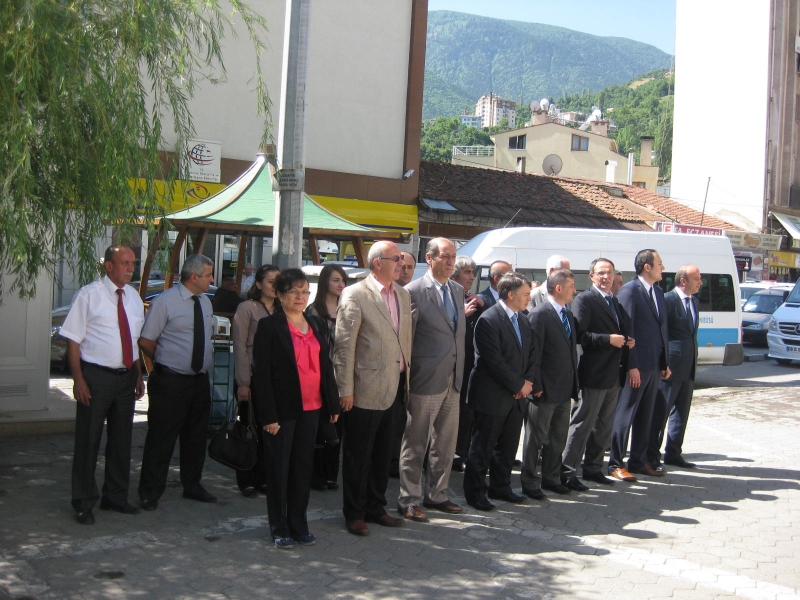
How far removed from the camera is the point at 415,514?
6.09 metres

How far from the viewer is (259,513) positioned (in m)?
6.18

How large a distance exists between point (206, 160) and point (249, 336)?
12.6 meters

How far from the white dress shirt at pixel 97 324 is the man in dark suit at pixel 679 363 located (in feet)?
16.7

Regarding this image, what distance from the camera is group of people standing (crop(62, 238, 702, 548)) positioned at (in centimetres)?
541

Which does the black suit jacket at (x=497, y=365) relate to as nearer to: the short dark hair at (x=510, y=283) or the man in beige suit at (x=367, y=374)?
the short dark hair at (x=510, y=283)

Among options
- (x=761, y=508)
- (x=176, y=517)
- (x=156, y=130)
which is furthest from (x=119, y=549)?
(x=761, y=508)

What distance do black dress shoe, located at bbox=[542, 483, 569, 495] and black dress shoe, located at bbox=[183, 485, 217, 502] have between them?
2.78 meters

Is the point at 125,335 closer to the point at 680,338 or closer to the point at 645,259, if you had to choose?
the point at 645,259

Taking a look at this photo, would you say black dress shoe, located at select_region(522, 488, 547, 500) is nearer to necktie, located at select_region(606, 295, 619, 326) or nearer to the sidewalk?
the sidewalk

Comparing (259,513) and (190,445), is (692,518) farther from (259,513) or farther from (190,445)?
(190,445)

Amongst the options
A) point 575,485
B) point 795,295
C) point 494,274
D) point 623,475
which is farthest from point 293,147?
point 795,295

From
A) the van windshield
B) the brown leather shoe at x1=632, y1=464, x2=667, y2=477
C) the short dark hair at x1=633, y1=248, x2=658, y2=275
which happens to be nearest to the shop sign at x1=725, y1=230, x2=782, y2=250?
the van windshield

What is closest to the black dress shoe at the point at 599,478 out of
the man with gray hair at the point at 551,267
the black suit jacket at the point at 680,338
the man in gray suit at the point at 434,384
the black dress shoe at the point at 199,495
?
the black suit jacket at the point at 680,338

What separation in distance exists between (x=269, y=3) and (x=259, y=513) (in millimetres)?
15436
